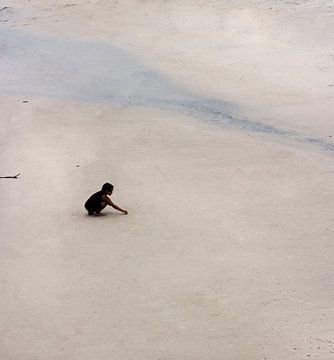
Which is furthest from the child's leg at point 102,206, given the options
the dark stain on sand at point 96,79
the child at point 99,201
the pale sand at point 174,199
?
the dark stain on sand at point 96,79

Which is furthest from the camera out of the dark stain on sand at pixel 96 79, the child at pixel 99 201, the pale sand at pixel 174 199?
the dark stain on sand at pixel 96 79

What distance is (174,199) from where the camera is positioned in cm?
1289

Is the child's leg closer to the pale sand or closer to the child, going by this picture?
the child

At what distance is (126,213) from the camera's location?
12.4 metres

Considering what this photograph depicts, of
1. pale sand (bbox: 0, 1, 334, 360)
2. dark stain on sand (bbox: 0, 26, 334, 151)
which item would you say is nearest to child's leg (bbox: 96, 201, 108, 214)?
pale sand (bbox: 0, 1, 334, 360)

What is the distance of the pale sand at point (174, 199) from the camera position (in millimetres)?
9312

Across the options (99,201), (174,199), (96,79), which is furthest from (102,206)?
(96,79)

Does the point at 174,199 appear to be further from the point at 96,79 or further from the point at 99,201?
the point at 96,79

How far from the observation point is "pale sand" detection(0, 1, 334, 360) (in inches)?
367

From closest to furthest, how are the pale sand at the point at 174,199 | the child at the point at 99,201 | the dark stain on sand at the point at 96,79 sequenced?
the pale sand at the point at 174,199
the child at the point at 99,201
the dark stain on sand at the point at 96,79

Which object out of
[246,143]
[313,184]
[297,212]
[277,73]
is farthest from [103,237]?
[277,73]

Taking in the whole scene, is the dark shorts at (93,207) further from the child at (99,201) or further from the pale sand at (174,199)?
the pale sand at (174,199)

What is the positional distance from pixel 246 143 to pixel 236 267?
510cm

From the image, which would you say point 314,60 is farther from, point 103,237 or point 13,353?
point 13,353
